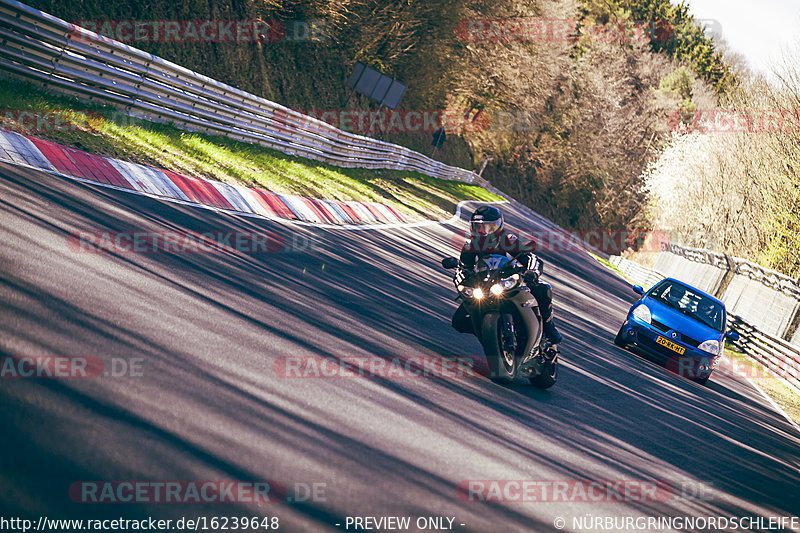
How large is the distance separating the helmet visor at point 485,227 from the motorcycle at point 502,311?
0.90ft

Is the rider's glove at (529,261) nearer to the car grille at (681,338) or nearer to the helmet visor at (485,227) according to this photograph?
the helmet visor at (485,227)

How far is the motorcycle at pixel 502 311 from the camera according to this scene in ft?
25.1

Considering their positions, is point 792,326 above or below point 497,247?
above

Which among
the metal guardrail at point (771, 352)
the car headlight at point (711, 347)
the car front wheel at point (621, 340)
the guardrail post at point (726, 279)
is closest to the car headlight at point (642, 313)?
the car front wheel at point (621, 340)

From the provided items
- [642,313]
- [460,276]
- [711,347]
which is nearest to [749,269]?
[642,313]

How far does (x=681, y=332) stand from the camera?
13.3 metres

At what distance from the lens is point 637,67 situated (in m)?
78.3

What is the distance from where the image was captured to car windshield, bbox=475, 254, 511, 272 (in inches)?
305

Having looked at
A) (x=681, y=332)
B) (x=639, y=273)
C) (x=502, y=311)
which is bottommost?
(x=502, y=311)

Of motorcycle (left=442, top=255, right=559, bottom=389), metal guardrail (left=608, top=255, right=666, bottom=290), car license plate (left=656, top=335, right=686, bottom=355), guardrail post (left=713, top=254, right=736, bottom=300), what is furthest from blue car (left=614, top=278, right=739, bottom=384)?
metal guardrail (left=608, top=255, right=666, bottom=290)

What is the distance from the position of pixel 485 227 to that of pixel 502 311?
3.02ft

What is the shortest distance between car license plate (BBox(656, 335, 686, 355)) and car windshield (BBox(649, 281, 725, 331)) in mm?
1030

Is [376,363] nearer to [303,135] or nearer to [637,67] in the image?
[303,135]

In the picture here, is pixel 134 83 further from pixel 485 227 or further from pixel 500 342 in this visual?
pixel 500 342
